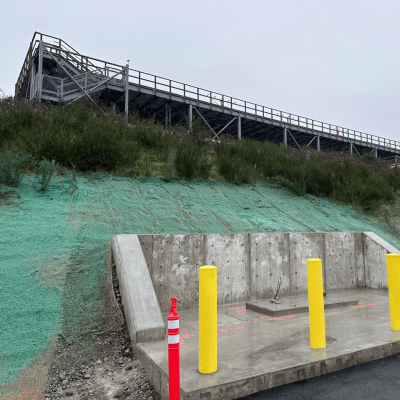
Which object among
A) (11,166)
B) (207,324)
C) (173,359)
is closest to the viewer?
(173,359)

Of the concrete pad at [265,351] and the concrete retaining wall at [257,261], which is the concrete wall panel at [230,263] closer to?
the concrete retaining wall at [257,261]

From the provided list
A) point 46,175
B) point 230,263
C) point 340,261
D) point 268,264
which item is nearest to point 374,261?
point 340,261

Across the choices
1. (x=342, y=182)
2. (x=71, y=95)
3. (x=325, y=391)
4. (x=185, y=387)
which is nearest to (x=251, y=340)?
(x=325, y=391)

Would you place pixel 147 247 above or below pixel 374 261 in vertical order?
above

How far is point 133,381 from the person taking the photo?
3125mm

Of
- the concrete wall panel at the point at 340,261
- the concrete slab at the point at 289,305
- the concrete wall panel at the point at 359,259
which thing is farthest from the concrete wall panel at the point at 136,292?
the concrete wall panel at the point at 359,259

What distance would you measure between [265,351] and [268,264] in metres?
2.71

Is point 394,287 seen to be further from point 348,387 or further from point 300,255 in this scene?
point 300,255

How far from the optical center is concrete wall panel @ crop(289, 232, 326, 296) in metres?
6.30

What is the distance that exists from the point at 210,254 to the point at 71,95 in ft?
59.4

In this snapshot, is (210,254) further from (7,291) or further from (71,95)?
(71,95)

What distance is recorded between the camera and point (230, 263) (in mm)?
5656

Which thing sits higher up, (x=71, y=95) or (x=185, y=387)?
(x=71, y=95)

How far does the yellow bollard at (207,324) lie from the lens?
9.29 ft
